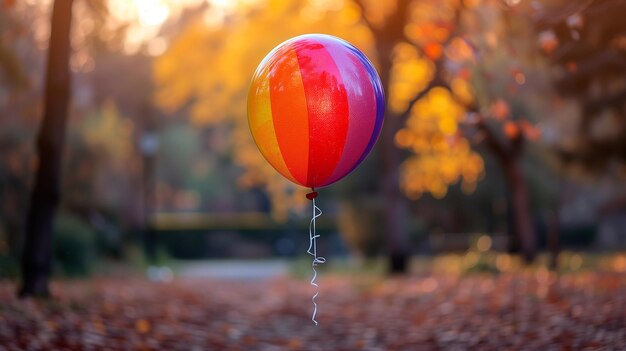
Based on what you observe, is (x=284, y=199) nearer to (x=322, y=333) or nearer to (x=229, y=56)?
(x=229, y=56)

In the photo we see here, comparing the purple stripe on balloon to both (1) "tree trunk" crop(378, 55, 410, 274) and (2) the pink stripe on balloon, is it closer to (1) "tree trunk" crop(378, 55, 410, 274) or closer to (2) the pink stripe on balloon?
(2) the pink stripe on balloon

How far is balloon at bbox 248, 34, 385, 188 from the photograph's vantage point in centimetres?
602

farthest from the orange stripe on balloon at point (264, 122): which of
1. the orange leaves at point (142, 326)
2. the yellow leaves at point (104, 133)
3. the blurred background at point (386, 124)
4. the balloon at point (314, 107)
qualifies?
the yellow leaves at point (104, 133)

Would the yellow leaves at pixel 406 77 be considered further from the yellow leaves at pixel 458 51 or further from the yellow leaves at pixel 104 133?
the yellow leaves at pixel 104 133

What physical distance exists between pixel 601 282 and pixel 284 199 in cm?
1600

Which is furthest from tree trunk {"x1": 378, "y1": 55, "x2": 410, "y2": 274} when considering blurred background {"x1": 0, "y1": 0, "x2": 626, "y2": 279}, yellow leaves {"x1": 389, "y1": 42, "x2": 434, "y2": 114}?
yellow leaves {"x1": 389, "y1": 42, "x2": 434, "y2": 114}

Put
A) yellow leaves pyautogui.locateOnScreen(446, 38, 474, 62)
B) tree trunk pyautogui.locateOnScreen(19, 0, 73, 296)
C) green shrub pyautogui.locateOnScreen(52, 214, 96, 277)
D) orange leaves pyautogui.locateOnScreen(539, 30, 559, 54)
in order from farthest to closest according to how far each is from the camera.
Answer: green shrub pyautogui.locateOnScreen(52, 214, 96, 277), yellow leaves pyautogui.locateOnScreen(446, 38, 474, 62), tree trunk pyautogui.locateOnScreen(19, 0, 73, 296), orange leaves pyautogui.locateOnScreen(539, 30, 559, 54)

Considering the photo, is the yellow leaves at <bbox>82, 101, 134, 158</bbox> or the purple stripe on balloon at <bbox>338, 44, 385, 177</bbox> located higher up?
the yellow leaves at <bbox>82, 101, 134, 158</bbox>

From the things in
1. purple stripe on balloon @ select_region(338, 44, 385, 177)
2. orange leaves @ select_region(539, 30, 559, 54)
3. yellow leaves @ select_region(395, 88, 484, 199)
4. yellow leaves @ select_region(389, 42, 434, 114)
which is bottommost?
purple stripe on balloon @ select_region(338, 44, 385, 177)

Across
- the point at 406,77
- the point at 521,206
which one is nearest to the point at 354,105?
the point at 521,206

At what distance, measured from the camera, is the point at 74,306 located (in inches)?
400

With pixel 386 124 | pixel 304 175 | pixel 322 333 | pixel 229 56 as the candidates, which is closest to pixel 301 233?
pixel 229 56

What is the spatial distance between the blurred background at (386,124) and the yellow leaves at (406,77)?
0.07m

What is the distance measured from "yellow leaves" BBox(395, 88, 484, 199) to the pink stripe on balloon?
12.1 m
